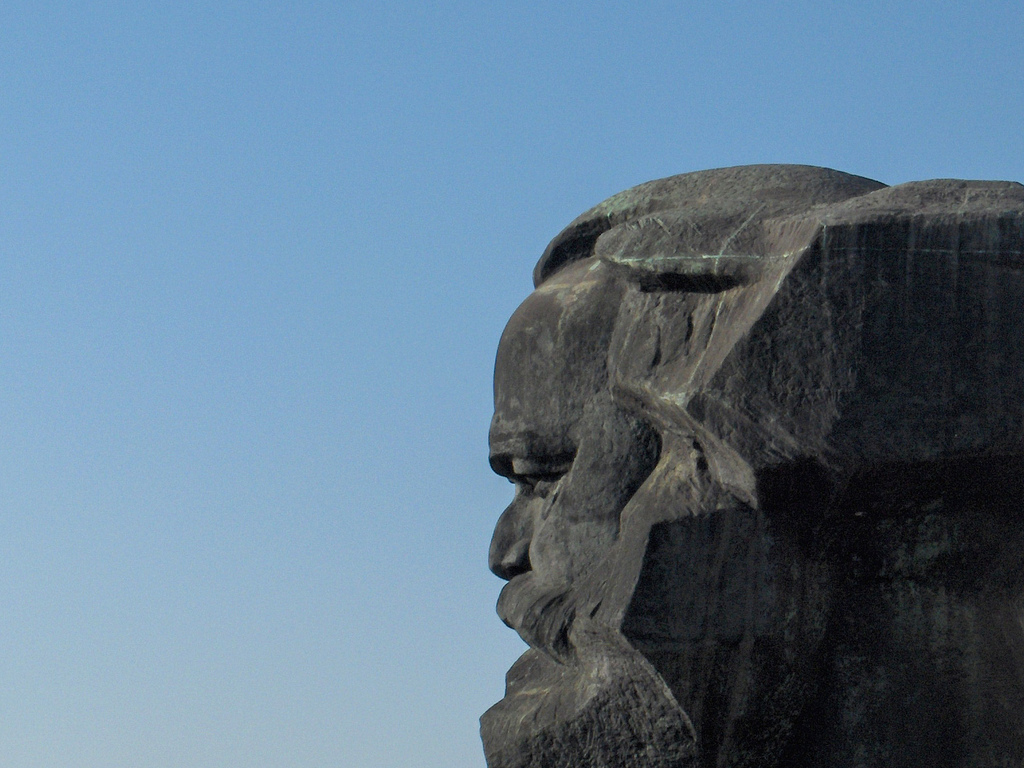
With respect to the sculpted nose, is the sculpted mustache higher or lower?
lower

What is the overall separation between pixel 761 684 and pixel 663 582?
35 cm

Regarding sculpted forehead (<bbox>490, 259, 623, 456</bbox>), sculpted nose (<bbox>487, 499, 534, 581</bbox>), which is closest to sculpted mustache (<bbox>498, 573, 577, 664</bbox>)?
sculpted nose (<bbox>487, 499, 534, 581</bbox>)

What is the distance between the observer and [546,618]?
4.21 m

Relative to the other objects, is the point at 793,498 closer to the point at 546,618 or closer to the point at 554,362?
the point at 546,618

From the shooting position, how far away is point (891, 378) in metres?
3.75

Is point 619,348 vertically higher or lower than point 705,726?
higher

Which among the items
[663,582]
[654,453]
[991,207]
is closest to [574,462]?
[654,453]

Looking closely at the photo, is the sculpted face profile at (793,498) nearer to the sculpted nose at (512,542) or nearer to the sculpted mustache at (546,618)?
the sculpted mustache at (546,618)

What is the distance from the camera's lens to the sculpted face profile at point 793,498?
376cm

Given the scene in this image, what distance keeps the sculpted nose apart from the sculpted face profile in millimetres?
270

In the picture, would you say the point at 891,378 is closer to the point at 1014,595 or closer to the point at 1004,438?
the point at 1004,438

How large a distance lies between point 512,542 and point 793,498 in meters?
1.08

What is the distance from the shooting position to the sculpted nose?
182 inches

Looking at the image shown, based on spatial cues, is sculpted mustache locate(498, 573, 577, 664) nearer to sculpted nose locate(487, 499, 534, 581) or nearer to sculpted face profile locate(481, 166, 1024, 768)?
sculpted face profile locate(481, 166, 1024, 768)
